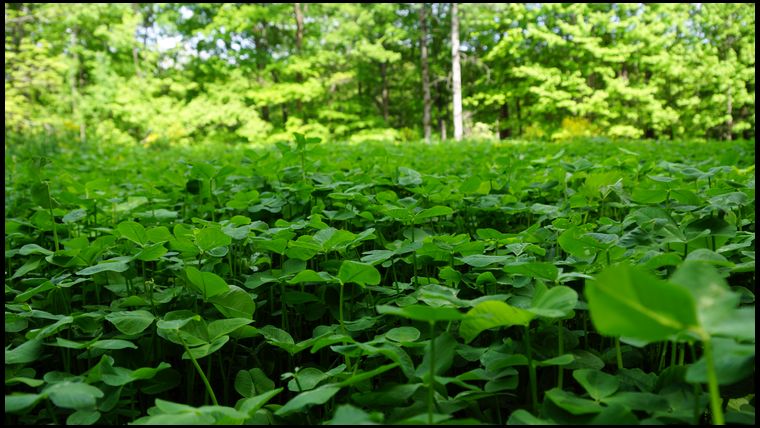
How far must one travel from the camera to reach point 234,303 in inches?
40.9

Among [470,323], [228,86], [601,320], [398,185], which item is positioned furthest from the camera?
[228,86]

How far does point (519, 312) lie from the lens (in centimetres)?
66

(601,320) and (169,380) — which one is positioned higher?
(601,320)

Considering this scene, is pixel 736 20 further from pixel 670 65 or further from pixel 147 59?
pixel 147 59

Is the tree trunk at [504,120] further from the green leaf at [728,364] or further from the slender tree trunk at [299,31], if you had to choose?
the green leaf at [728,364]

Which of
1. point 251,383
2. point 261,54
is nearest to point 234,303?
point 251,383

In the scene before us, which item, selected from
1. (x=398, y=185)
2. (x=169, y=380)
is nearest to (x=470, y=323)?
(x=169, y=380)

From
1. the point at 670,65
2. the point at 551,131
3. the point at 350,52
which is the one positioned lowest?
the point at 551,131

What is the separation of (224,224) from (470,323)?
0.88 metres

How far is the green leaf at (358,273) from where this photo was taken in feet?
3.06

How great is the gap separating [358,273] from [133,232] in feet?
1.94

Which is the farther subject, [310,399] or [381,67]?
[381,67]

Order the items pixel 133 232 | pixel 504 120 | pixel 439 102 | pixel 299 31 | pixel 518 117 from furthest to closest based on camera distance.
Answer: pixel 439 102 < pixel 504 120 < pixel 518 117 < pixel 299 31 < pixel 133 232

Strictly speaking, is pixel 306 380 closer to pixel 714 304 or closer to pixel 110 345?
pixel 110 345
